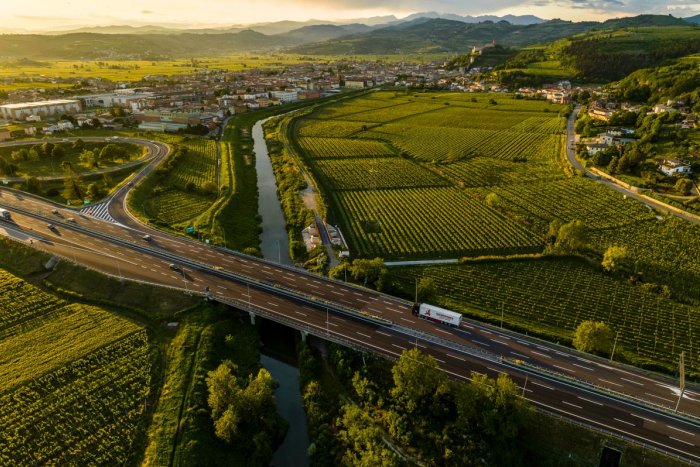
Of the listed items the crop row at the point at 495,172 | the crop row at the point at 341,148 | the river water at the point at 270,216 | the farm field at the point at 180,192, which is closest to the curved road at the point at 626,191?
the crop row at the point at 495,172

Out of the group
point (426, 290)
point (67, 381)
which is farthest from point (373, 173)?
point (67, 381)

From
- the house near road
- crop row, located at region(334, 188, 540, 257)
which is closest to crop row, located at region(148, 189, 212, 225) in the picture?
crop row, located at region(334, 188, 540, 257)

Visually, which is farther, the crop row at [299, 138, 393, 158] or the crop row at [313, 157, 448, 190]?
the crop row at [299, 138, 393, 158]

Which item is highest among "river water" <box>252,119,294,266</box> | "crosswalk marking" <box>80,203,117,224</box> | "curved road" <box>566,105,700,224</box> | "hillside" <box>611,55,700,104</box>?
"hillside" <box>611,55,700,104</box>

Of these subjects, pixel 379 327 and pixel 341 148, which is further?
pixel 341 148

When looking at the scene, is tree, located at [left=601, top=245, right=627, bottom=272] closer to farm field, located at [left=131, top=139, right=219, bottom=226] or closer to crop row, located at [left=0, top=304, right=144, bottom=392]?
crop row, located at [left=0, top=304, right=144, bottom=392]

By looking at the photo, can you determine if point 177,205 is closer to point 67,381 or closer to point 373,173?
point 373,173
